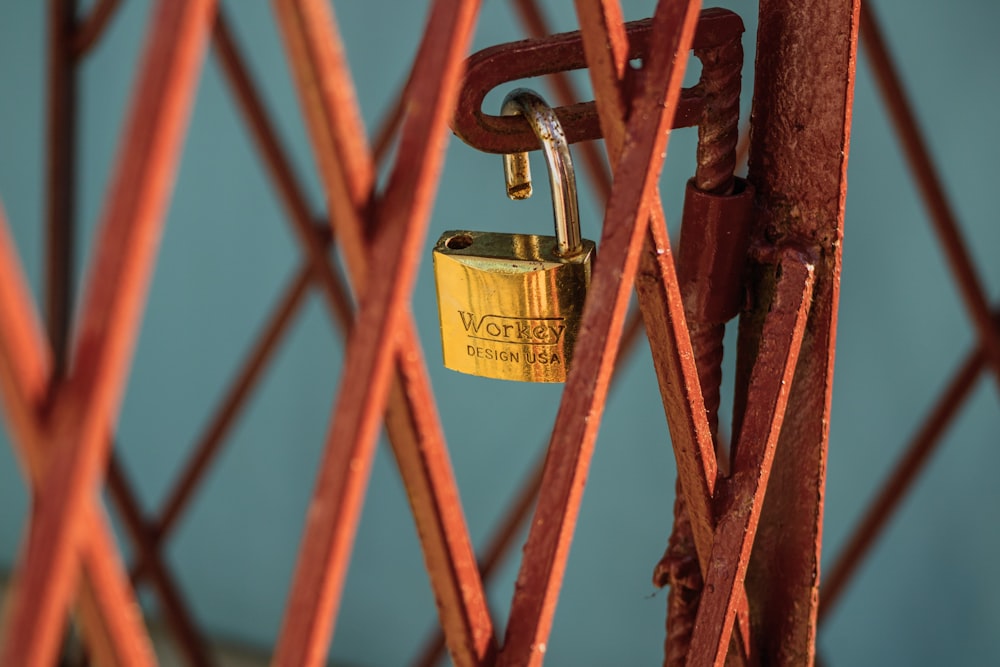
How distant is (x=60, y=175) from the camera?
2254 mm

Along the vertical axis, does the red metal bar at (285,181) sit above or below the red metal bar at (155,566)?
above

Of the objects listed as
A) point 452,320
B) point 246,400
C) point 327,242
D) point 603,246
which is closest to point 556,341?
point 452,320

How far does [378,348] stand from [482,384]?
1917 mm

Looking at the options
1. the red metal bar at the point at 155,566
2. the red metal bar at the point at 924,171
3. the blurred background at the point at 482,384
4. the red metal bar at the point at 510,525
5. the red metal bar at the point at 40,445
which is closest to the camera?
the red metal bar at the point at 40,445

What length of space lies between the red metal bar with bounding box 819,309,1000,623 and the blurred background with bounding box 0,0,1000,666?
0.17 ft

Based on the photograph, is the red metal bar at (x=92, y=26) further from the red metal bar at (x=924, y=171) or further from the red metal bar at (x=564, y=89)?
the red metal bar at (x=924, y=171)

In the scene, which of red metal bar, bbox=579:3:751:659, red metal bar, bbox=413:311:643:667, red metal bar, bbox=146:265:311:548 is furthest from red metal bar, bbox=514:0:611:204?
red metal bar, bbox=579:3:751:659

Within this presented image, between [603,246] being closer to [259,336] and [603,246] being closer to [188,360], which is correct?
[259,336]

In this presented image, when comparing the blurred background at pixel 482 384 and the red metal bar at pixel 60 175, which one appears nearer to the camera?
the blurred background at pixel 482 384

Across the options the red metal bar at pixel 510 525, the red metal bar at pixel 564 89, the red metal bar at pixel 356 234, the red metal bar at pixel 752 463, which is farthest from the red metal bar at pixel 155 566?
the red metal bar at pixel 356 234

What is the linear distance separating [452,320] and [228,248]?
1.90 m

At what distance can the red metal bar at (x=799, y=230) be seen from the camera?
46cm

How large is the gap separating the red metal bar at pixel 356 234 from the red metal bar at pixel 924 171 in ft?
4.89

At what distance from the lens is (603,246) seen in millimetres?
379
